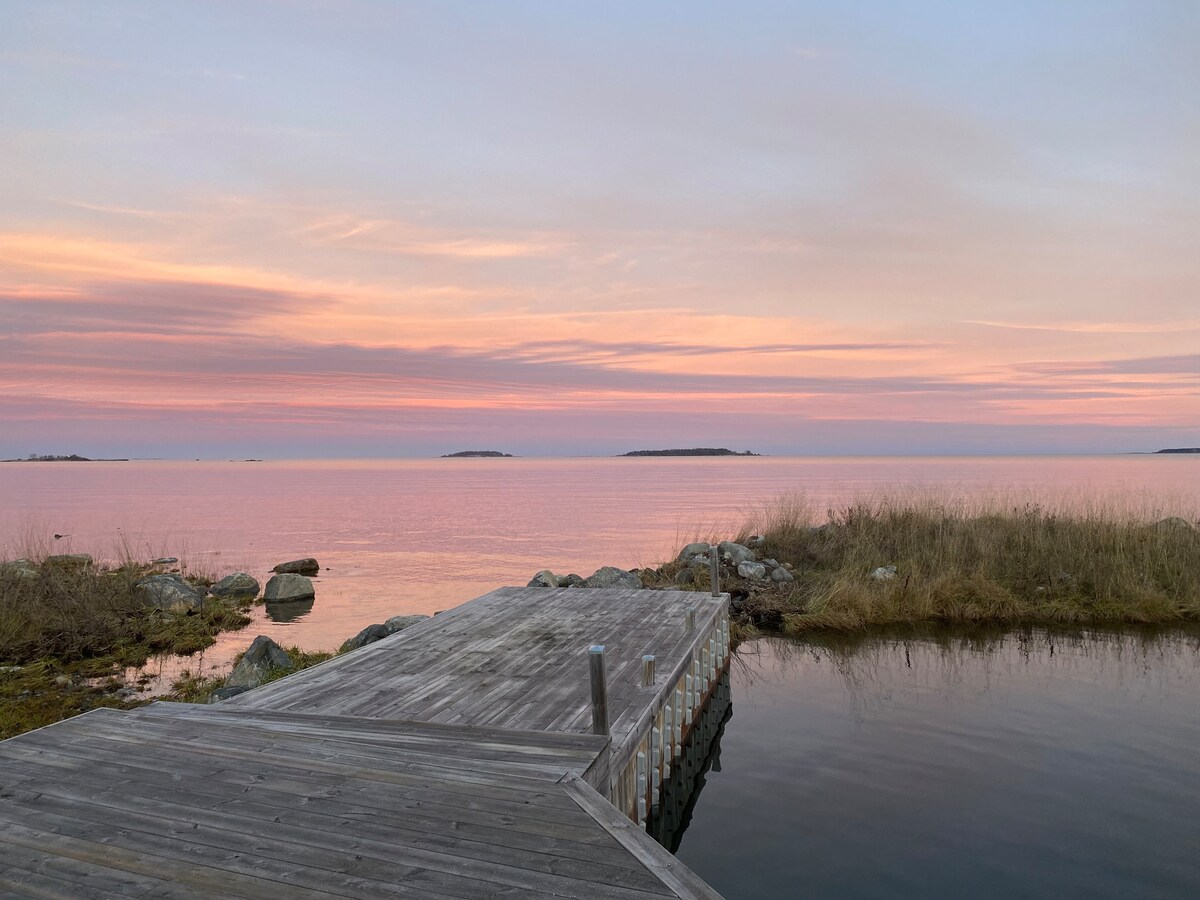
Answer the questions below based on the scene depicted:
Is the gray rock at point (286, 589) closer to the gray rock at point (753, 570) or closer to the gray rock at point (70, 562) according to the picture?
the gray rock at point (70, 562)

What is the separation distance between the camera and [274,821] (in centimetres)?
407

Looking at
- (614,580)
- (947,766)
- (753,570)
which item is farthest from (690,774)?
(753,570)

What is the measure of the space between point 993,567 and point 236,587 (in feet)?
64.9

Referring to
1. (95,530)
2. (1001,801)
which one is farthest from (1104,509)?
(95,530)

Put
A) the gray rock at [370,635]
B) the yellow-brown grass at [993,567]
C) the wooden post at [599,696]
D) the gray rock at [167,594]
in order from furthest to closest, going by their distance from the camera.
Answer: the gray rock at [167,594] → the yellow-brown grass at [993,567] → the gray rock at [370,635] → the wooden post at [599,696]

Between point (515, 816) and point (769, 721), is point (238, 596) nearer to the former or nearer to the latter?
point (769, 721)

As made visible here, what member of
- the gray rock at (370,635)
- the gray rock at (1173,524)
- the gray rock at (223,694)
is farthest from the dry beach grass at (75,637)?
the gray rock at (1173,524)

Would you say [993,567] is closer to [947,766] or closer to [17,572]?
[947,766]

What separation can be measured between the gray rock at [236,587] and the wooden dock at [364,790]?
1431cm

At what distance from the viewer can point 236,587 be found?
20578mm

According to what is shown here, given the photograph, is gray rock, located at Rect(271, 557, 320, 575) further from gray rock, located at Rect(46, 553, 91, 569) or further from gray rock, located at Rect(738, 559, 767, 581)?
gray rock, located at Rect(738, 559, 767, 581)

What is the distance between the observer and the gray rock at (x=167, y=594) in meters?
16.7

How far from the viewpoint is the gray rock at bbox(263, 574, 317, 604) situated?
20094mm

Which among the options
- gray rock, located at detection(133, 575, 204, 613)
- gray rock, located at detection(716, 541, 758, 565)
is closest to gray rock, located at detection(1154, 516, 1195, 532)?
gray rock, located at detection(716, 541, 758, 565)
